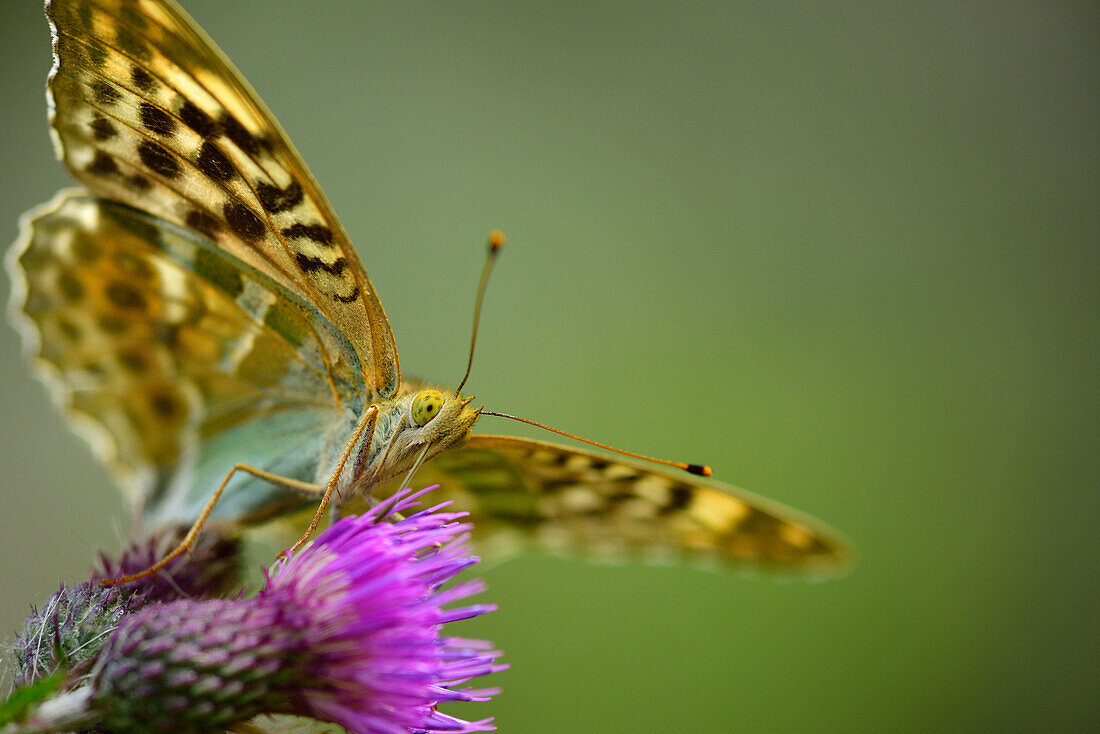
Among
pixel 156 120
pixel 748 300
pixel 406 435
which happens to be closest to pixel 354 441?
pixel 406 435

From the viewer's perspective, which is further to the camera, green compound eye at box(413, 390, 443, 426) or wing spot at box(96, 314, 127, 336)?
wing spot at box(96, 314, 127, 336)

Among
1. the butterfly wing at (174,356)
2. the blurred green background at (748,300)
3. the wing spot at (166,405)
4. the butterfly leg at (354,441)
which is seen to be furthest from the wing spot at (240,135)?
the blurred green background at (748,300)

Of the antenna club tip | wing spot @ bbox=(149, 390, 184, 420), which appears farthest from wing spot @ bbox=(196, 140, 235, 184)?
the antenna club tip

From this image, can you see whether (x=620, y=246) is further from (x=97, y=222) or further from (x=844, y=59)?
(x=97, y=222)

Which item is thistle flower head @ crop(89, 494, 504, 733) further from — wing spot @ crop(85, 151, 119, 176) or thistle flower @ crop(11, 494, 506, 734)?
wing spot @ crop(85, 151, 119, 176)

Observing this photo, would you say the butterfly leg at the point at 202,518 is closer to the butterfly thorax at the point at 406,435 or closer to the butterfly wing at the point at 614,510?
the butterfly thorax at the point at 406,435

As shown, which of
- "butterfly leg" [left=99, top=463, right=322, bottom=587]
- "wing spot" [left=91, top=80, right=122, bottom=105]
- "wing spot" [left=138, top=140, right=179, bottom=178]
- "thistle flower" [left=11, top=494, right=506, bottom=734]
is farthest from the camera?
"wing spot" [left=138, top=140, right=179, bottom=178]

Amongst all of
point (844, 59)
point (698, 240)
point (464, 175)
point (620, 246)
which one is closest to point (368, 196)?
point (464, 175)

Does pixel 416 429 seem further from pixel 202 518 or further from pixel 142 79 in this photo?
pixel 142 79
